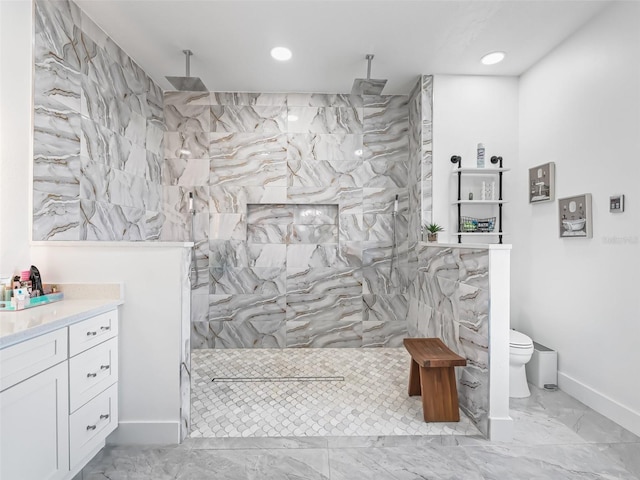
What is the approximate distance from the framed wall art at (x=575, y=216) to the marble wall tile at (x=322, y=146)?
1.99 metres

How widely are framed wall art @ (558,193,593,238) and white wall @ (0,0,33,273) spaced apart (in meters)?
3.77

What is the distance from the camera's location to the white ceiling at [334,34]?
2.29m

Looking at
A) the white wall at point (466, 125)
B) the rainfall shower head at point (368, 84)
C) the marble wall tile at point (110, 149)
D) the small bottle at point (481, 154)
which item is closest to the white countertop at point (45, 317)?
the marble wall tile at point (110, 149)

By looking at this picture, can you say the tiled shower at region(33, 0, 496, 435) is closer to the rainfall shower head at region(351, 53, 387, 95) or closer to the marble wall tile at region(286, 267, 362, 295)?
the marble wall tile at region(286, 267, 362, 295)

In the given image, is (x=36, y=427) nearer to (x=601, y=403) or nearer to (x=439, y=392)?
(x=439, y=392)

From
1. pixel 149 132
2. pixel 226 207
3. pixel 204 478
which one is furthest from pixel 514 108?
pixel 204 478

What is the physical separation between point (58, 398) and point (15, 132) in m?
1.56

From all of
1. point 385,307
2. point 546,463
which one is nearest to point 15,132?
point 385,307

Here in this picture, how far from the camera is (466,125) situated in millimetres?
3229

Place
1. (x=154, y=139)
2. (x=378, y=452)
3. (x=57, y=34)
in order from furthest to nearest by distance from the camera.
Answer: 1. (x=154, y=139)
2. (x=57, y=34)
3. (x=378, y=452)

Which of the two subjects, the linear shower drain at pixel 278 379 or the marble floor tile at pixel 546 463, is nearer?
the marble floor tile at pixel 546 463

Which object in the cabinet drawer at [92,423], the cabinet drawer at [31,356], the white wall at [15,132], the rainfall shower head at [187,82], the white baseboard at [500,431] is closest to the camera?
the cabinet drawer at [31,356]

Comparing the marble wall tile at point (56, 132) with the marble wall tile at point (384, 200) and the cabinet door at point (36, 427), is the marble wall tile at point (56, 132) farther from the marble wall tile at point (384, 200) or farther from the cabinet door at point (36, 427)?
the marble wall tile at point (384, 200)

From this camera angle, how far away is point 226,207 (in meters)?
3.58
